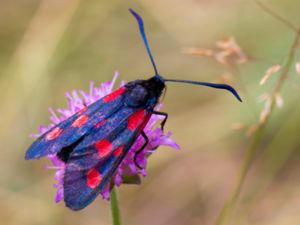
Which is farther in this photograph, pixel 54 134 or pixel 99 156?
pixel 54 134

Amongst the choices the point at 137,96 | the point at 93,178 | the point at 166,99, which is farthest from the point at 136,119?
the point at 166,99

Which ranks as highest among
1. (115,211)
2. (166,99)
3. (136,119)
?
(136,119)

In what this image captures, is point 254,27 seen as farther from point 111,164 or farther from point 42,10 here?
point 111,164

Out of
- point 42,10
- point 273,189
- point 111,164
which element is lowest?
point 273,189

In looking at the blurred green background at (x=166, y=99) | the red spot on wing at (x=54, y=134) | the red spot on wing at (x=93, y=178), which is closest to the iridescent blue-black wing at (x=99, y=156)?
the red spot on wing at (x=93, y=178)

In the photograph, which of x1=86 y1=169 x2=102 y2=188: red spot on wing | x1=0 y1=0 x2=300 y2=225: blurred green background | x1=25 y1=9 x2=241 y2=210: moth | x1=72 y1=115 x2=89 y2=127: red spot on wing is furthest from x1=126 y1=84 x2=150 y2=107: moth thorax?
x1=0 y1=0 x2=300 y2=225: blurred green background

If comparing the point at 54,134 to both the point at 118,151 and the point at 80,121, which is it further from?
the point at 118,151

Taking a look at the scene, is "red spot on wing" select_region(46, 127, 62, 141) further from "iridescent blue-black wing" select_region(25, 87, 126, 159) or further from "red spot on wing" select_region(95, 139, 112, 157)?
"red spot on wing" select_region(95, 139, 112, 157)

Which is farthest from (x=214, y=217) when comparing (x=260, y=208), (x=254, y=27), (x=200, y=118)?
(x=254, y=27)
